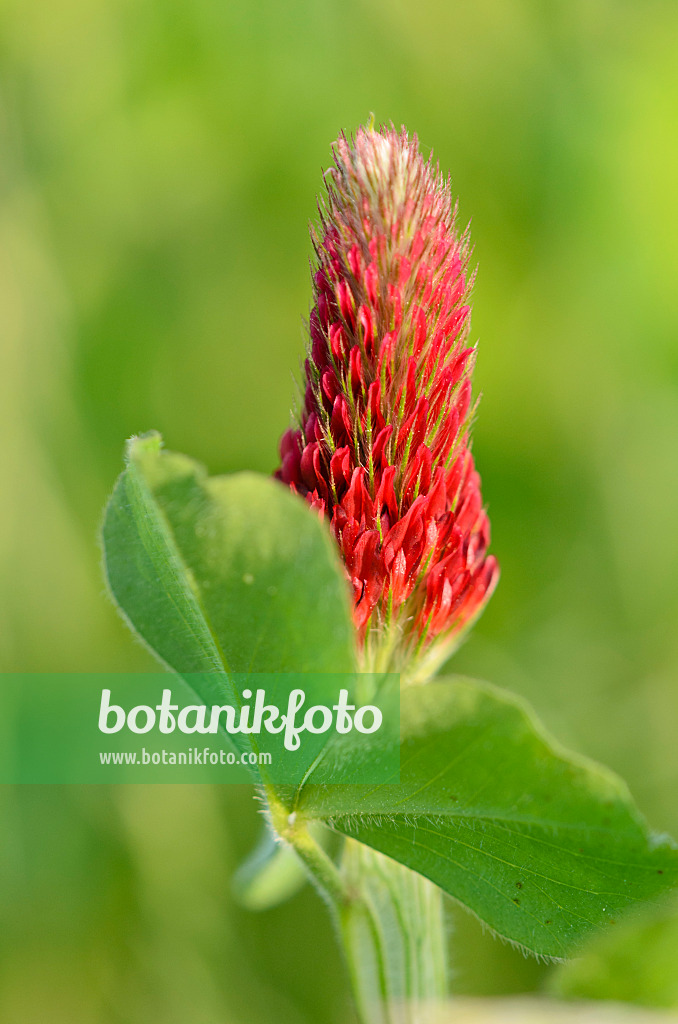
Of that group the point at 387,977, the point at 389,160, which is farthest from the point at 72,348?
the point at 387,977

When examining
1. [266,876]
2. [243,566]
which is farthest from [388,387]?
[266,876]

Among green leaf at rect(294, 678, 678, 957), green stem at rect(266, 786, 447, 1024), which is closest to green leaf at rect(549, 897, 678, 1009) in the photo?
green leaf at rect(294, 678, 678, 957)

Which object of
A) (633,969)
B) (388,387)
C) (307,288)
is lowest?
(633,969)

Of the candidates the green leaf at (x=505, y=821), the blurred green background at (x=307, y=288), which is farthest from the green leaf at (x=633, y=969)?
the blurred green background at (x=307, y=288)

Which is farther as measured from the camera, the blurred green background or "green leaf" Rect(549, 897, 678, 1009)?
the blurred green background

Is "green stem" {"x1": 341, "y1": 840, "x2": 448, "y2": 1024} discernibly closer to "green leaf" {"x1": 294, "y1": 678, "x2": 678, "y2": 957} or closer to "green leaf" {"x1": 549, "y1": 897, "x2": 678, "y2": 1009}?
"green leaf" {"x1": 294, "y1": 678, "x2": 678, "y2": 957}

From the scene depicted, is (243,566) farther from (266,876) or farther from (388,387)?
(266,876)

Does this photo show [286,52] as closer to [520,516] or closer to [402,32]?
[402,32]

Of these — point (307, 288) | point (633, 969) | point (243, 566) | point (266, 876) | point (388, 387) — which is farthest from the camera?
point (307, 288)
